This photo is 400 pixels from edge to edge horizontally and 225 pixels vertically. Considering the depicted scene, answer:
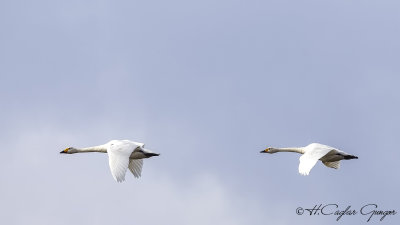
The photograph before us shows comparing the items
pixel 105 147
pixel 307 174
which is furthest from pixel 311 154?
pixel 105 147

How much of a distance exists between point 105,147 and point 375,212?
46.6 ft

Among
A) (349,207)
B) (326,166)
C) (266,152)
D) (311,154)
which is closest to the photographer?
(349,207)

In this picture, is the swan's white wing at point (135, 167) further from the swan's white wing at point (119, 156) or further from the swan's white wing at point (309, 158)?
the swan's white wing at point (309, 158)

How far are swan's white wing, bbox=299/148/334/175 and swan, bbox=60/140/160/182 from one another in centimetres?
720

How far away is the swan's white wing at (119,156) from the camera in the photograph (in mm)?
51000

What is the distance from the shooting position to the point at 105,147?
56938 millimetres

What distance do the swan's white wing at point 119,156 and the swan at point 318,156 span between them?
7789 millimetres

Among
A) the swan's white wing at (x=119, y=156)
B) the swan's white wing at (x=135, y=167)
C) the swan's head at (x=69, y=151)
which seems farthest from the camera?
the swan's head at (x=69, y=151)

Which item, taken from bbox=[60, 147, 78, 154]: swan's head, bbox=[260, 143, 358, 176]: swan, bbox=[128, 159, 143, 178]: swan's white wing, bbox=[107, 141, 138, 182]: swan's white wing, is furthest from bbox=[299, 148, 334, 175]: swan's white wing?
bbox=[60, 147, 78, 154]: swan's head

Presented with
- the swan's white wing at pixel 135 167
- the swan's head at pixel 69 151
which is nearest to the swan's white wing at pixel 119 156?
the swan's white wing at pixel 135 167

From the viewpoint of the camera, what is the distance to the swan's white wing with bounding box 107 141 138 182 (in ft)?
167

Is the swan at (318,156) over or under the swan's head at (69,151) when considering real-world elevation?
under

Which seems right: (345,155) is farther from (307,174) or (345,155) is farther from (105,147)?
(105,147)

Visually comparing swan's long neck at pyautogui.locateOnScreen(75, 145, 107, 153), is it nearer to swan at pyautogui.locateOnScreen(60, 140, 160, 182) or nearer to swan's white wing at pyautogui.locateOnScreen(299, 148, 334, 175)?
swan at pyautogui.locateOnScreen(60, 140, 160, 182)
